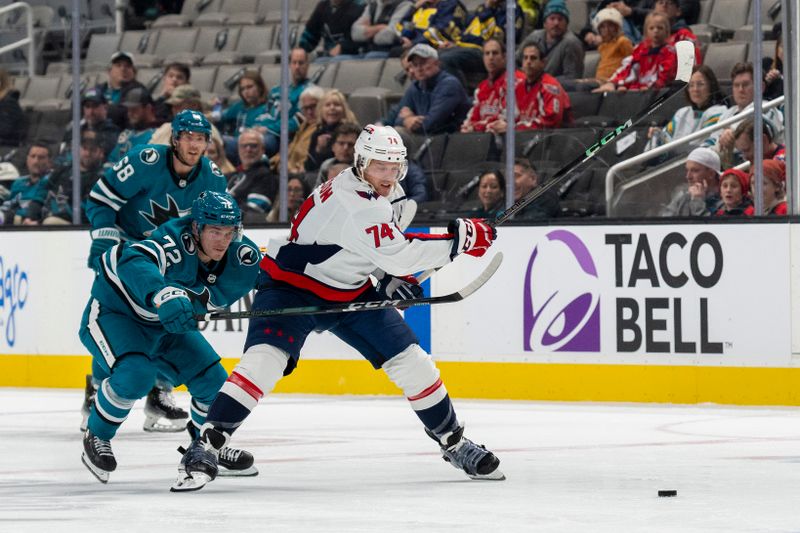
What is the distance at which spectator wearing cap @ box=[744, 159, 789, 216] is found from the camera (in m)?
7.70

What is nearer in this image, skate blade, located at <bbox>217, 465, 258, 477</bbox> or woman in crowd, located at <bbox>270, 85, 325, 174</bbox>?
skate blade, located at <bbox>217, 465, 258, 477</bbox>

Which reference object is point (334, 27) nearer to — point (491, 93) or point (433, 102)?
point (433, 102)

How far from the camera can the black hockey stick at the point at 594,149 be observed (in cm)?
506

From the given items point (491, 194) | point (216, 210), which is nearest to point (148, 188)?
point (216, 210)

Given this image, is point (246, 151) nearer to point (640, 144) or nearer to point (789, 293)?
point (640, 144)

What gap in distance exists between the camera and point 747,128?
7805 millimetres

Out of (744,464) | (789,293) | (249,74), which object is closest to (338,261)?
(744,464)

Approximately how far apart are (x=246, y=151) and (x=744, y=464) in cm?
476

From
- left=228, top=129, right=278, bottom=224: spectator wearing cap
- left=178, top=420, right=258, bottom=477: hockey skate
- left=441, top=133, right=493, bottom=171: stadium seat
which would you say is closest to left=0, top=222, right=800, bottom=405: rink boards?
left=228, top=129, right=278, bottom=224: spectator wearing cap

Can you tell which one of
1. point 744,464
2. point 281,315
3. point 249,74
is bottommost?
point 744,464

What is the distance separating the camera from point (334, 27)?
10.5 m

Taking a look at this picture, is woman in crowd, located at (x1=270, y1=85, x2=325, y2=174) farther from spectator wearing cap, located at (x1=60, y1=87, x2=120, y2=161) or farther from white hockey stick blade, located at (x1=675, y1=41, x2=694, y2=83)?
white hockey stick blade, located at (x1=675, y1=41, x2=694, y2=83)

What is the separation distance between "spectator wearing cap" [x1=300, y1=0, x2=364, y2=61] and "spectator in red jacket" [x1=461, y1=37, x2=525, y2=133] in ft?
5.27

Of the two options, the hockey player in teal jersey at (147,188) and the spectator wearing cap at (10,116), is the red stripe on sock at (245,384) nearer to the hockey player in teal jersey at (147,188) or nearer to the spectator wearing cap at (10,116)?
the hockey player in teal jersey at (147,188)
